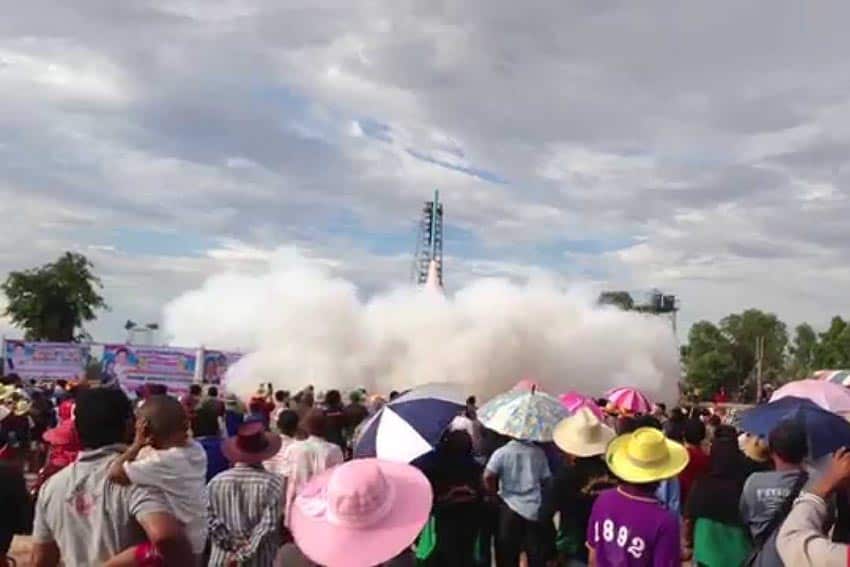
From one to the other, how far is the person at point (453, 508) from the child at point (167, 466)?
3101 millimetres

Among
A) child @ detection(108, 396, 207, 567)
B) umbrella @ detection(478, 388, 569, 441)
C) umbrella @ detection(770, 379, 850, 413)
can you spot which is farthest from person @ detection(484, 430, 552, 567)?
child @ detection(108, 396, 207, 567)

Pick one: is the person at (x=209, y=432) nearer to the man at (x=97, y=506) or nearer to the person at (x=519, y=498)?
the person at (x=519, y=498)

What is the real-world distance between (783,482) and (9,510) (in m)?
4.10

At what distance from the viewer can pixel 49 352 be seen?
2641 cm

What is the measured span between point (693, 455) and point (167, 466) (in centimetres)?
574

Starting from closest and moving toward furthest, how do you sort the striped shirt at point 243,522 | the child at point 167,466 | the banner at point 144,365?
the child at point 167,466, the striped shirt at point 243,522, the banner at point 144,365

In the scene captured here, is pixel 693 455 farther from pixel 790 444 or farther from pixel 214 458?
pixel 214 458

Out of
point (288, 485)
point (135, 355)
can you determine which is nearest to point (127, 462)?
point (288, 485)

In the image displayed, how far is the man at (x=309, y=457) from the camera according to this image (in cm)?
743

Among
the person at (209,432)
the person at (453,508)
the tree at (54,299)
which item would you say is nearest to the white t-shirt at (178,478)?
the person at (453,508)

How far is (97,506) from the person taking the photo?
4.02 metres

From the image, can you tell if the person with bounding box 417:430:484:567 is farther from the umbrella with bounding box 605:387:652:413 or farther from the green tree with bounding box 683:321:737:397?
the green tree with bounding box 683:321:737:397

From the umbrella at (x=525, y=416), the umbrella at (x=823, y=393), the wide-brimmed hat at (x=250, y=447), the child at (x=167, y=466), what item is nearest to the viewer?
the child at (x=167, y=466)

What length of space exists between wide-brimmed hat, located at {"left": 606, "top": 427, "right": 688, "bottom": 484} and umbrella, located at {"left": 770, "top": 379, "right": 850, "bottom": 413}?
3629mm
